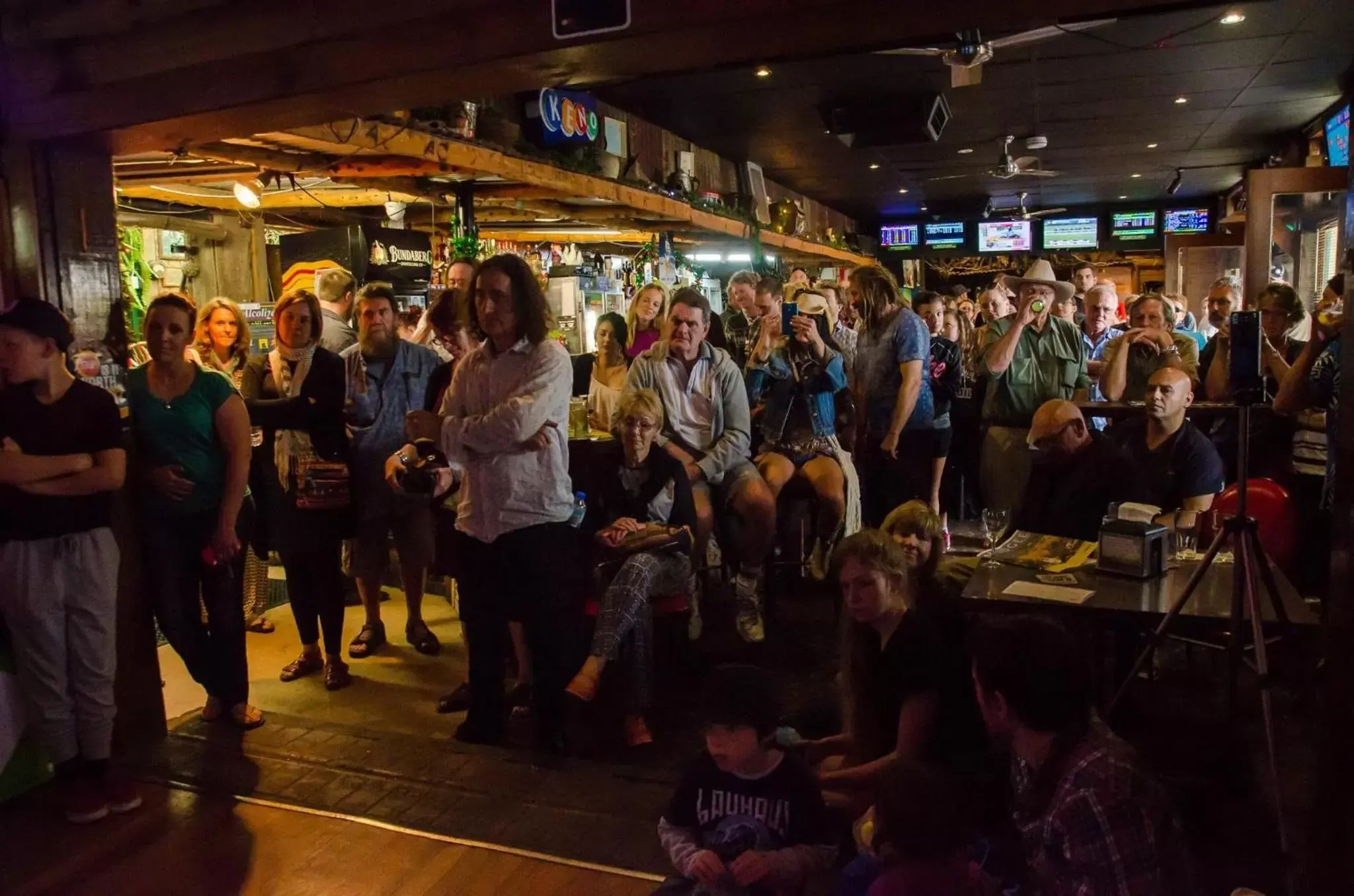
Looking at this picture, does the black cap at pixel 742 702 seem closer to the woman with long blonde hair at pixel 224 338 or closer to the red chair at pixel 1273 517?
the red chair at pixel 1273 517

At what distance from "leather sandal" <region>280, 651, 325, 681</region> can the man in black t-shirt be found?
1.18 meters

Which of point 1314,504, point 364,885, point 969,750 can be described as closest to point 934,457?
point 1314,504

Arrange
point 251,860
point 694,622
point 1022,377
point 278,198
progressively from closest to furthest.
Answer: point 251,860 < point 694,622 < point 1022,377 < point 278,198

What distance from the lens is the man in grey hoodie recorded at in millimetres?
4293

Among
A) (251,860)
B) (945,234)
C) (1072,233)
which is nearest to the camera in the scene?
(251,860)

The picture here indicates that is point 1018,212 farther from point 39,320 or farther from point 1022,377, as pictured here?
point 39,320

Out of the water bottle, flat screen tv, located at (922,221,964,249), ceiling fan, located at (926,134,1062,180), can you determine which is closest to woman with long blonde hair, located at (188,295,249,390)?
the water bottle

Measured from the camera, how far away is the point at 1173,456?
Result: 3758 mm

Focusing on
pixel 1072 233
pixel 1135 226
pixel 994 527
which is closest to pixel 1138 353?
pixel 994 527

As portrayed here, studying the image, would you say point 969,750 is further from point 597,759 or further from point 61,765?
point 61,765

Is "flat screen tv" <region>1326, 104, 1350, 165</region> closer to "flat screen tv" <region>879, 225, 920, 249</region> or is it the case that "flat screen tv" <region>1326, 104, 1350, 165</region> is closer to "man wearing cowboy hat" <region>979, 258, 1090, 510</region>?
"man wearing cowboy hat" <region>979, 258, 1090, 510</region>

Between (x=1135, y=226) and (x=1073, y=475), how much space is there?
500 inches

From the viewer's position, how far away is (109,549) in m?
3.04

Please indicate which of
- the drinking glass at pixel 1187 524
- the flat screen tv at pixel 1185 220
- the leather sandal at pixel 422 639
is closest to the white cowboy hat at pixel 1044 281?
the drinking glass at pixel 1187 524
